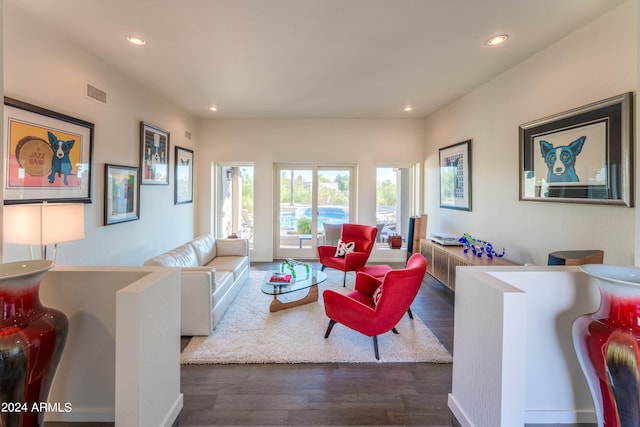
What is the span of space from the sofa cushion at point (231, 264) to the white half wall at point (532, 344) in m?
2.85

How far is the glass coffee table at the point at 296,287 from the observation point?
126 inches

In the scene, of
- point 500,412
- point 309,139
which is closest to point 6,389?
point 500,412

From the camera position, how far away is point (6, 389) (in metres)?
1.24

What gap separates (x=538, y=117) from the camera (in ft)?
9.41

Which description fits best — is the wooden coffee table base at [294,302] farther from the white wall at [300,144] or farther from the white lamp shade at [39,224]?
the white wall at [300,144]

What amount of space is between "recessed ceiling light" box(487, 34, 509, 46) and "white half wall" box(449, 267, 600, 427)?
2.15m

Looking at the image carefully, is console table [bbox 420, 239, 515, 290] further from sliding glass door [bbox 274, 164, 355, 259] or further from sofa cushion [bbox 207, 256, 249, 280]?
sofa cushion [bbox 207, 256, 249, 280]

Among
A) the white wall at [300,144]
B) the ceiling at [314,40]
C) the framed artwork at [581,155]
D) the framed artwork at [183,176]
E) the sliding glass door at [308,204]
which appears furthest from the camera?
the sliding glass door at [308,204]

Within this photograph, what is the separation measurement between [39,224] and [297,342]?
220cm

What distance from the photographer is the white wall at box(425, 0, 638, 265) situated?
2.13 m

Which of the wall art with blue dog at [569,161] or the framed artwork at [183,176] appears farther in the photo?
the framed artwork at [183,176]

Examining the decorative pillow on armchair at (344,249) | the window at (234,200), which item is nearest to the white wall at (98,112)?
the window at (234,200)

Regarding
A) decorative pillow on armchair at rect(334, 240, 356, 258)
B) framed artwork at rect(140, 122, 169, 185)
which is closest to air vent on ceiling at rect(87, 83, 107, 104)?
framed artwork at rect(140, 122, 169, 185)

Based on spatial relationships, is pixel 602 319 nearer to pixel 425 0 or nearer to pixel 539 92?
pixel 425 0
